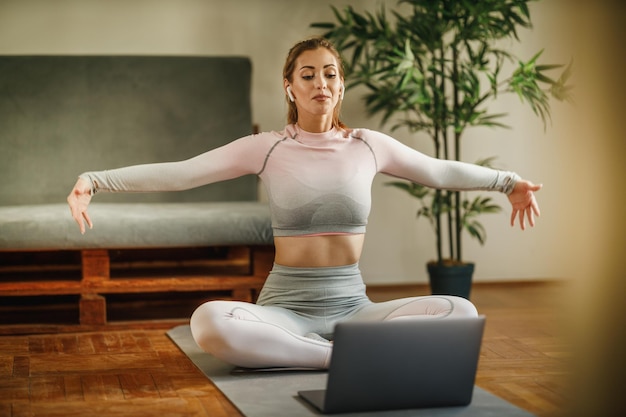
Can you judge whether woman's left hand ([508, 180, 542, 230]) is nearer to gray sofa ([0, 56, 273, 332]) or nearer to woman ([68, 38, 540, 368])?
woman ([68, 38, 540, 368])

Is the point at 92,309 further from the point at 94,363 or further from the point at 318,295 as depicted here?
the point at 318,295

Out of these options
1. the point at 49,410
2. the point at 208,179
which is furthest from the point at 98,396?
the point at 208,179

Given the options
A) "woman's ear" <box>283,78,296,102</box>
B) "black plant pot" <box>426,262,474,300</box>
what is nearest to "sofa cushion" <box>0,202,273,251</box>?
"woman's ear" <box>283,78,296,102</box>

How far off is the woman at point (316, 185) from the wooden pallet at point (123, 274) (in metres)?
0.80

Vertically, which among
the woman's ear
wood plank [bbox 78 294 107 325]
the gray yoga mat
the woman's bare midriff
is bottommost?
the gray yoga mat

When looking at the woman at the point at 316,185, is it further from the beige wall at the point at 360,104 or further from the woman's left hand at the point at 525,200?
the beige wall at the point at 360,104

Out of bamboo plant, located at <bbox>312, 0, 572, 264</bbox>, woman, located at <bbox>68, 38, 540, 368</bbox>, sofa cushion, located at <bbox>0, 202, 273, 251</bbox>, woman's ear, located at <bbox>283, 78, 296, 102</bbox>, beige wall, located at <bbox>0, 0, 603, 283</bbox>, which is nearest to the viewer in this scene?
woman, located at <bbox>68, 38, 540, 368</bbox>

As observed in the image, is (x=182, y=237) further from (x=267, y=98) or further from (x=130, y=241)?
(x=267, y=98)

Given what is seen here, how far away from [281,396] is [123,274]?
1.69 metres

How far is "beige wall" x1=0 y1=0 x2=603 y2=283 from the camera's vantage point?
4.51 meters

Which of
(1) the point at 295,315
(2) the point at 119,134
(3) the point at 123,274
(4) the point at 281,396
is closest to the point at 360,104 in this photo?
(2) the point at 119,134

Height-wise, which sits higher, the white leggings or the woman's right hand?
the woman's right hand

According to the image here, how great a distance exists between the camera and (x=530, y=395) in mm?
2562

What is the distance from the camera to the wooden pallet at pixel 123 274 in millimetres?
3645
